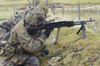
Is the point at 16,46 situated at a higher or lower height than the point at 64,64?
higher

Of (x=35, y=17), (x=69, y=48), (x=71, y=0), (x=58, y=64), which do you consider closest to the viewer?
(x=35, y=17)

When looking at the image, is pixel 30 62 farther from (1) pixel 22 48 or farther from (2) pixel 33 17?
(2) pixel 33 17

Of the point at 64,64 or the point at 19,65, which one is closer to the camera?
the point at 64,64

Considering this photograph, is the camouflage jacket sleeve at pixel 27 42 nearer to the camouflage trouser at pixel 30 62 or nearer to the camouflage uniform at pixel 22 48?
the camouflage uniform at pixel 22 48

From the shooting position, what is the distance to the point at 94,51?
342 cm

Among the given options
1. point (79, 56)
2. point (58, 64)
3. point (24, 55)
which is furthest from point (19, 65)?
point (79, 56)

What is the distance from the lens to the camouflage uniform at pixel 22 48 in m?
3.42

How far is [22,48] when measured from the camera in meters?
3.70

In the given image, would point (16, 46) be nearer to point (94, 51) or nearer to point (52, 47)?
point (52, 47)

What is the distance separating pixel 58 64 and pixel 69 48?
31.5 inches

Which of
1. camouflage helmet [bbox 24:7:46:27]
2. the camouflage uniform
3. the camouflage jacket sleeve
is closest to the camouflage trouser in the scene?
the camouflage uniform

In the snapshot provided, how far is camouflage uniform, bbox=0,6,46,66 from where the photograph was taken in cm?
342

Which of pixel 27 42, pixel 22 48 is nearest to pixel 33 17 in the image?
pixel 27 42

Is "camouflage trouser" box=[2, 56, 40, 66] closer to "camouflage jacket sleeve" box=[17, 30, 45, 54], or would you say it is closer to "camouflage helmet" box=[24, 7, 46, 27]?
"camouflage jacket sleeve" box=[17, 30, 45, 54]
